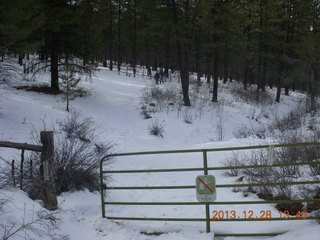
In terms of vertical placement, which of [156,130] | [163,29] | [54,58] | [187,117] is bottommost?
[156,130]

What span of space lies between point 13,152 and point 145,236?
4607 millimetres

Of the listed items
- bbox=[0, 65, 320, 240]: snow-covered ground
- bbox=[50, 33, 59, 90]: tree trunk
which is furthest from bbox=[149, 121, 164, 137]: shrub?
bbox=[50, 33, 59, 90]: tree trunk

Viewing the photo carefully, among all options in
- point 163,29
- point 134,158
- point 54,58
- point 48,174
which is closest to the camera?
point 48,174

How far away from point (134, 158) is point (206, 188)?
603 cm

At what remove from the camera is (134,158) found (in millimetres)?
10055

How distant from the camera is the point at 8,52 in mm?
9867

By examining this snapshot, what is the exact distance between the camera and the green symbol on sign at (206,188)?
4.21m

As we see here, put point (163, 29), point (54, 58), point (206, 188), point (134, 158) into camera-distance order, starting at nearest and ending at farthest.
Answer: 1. point (206, 188)
2. point (134, 158)
3. point (54, 58)
4. point (163, 29)

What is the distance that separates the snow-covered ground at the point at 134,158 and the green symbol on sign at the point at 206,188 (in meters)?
0.55

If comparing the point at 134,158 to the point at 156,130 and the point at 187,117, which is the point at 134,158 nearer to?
the point at 156,130

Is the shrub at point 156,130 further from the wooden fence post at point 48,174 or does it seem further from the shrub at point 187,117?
the wooden fence post at point 48,174
